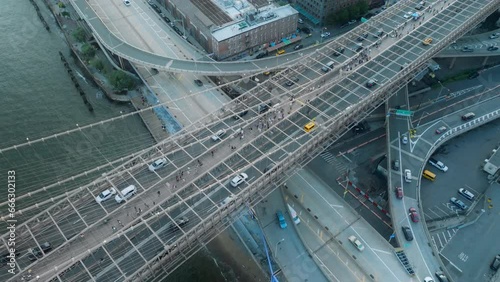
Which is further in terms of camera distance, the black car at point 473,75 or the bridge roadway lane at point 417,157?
the black car at point 473,75

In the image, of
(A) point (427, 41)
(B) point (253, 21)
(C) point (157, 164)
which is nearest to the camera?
(C) point (157, 164)

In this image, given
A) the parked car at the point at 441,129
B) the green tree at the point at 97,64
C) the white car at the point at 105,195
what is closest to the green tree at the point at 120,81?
the green tree at the point at 97,64

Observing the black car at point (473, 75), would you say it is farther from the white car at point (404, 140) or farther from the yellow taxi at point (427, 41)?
the white car at point (404, 140)

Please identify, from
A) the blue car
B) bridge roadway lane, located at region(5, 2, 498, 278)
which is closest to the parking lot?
bridge roadway lane, located at region(5, 2, 498, 278)

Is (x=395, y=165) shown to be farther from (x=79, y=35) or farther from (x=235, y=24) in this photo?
(x=79, y=35)

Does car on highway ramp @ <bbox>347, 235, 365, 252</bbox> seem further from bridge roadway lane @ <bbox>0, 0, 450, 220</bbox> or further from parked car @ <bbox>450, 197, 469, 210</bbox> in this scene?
bridge roadway lane @ <bbox>0, 0, 450, 220</bbox>

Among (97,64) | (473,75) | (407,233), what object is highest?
(97,64)

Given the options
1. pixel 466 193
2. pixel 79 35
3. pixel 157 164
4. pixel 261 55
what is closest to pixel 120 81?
pixel 79 35
